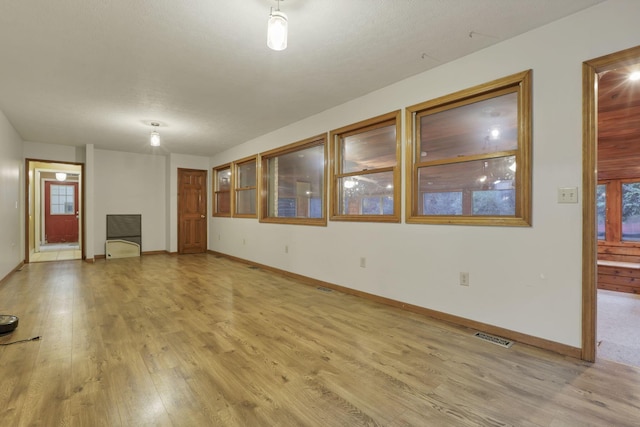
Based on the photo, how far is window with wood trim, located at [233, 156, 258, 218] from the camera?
6039 millimetres

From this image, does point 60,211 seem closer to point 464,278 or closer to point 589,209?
point 464,278

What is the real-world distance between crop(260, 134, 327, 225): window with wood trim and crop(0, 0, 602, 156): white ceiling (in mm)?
698

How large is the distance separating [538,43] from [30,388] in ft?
13.3

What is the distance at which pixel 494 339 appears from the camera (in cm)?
242

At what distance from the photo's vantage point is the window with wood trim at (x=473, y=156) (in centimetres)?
243

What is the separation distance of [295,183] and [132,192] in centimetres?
445

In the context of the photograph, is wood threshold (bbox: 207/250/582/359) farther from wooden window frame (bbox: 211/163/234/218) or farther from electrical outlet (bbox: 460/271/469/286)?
wooden window frame (bbox: 211/163/234/218)

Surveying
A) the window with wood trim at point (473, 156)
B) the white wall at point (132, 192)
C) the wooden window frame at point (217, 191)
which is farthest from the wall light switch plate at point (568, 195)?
the white wall at point (132, 192)

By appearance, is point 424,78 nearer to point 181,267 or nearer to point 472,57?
point 472,57

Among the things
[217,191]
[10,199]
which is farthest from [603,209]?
[10,199]

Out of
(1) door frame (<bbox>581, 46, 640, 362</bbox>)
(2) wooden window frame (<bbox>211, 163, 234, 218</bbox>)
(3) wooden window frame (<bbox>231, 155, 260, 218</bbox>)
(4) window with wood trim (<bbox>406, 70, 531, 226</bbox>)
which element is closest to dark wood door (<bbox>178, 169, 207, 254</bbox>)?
(2) wooden window frame (<bbox>211, 163, 234, 218</bbox>)

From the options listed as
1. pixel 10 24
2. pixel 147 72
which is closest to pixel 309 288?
pixel 147 72

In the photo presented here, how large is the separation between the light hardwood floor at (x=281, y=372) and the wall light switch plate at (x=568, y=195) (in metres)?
1.11

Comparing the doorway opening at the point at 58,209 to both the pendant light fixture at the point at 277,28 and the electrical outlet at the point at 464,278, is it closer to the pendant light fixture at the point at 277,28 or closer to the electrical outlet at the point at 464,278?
the pendant light fixture at the point at 277,28
